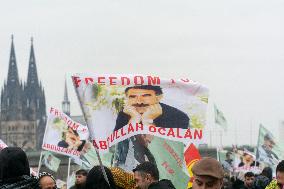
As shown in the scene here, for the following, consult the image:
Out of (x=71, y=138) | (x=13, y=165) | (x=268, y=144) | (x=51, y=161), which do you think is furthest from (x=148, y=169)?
(x=51, y=161)

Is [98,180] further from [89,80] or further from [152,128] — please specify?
[152,128]

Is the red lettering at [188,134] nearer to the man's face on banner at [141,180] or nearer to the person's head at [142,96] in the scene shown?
the person's head at [142,96]

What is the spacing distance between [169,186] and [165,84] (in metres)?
0.91

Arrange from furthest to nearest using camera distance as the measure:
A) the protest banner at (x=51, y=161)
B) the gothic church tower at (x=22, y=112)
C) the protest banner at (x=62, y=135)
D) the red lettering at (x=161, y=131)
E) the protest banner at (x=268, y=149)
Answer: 1. the gothic church tower at (x=22, y=112)
2. the protest banner at (x=51, y=161)
3. the protest banner at (x=268, y=149)
4. the protest banner at (x=62, y=135)
5. the red lettering at (x=161, y=131)

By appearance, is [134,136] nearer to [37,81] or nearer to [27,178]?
[27,178]

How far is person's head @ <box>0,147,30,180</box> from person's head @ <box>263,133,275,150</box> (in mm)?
13689

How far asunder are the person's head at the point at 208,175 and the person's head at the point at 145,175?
174cm

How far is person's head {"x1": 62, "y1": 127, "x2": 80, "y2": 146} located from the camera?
1409cm

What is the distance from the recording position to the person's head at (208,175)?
164 inches

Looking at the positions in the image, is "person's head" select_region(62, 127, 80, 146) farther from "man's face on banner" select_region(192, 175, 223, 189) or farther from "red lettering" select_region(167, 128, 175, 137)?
"man's face on banner" select_region(192, 175, 223, 189)

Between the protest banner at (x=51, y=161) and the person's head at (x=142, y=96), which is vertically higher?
the person's head at (x=142, y=96)

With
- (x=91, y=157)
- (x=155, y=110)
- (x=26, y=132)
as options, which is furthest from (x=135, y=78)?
(x=26, y=132)

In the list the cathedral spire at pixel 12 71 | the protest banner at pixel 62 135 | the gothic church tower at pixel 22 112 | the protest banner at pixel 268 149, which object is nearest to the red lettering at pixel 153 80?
the protest banner at pixel 62 135

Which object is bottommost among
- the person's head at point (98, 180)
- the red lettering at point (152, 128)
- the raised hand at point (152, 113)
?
the person's head at point (98, 180)
